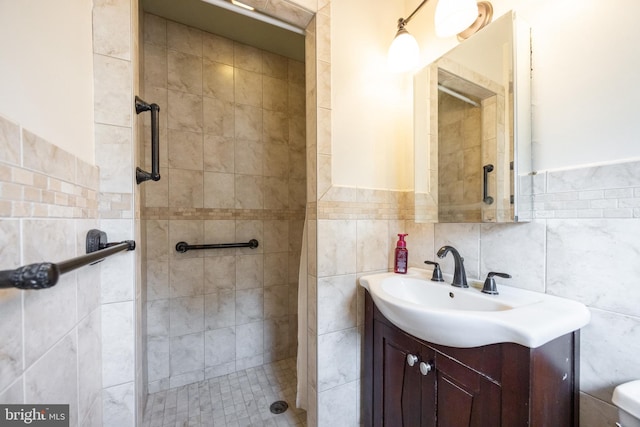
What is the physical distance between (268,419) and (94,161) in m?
1.57

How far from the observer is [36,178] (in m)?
0.46

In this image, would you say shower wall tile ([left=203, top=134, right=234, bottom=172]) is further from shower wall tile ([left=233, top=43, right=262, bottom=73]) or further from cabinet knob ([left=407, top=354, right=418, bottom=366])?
cabinet knob ([left=407, top=354, right=418, bottom=366])

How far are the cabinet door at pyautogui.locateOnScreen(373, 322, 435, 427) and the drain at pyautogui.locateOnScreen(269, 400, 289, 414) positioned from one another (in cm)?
67

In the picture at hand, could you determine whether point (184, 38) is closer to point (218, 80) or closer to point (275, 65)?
point (218, 80)

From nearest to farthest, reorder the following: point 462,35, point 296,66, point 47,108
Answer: point 47,108
point 462,35
point 296,66

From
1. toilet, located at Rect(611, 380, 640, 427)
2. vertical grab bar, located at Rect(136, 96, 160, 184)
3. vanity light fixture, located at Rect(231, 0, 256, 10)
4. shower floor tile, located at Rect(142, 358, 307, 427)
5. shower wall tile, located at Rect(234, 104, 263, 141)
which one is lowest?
shower floor tile, located at Rect(142, 358, 307, 427)

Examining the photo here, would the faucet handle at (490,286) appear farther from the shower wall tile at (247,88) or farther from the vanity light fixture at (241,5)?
the shower wall tile at (247,88)

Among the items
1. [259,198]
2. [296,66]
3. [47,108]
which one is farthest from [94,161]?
[296,66]

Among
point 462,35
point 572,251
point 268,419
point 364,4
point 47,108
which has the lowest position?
point 268,419

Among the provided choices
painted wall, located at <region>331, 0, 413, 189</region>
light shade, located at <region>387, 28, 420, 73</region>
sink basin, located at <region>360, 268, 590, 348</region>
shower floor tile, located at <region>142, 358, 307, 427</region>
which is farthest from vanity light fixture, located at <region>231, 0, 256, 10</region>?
shower floor tile, located at <region>142, 358, 307, 427</region>

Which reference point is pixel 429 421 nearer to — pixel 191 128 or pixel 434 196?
pixel 434 196

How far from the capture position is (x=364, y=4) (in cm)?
126

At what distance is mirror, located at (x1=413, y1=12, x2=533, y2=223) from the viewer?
90 cm

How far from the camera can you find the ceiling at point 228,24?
158 cm
